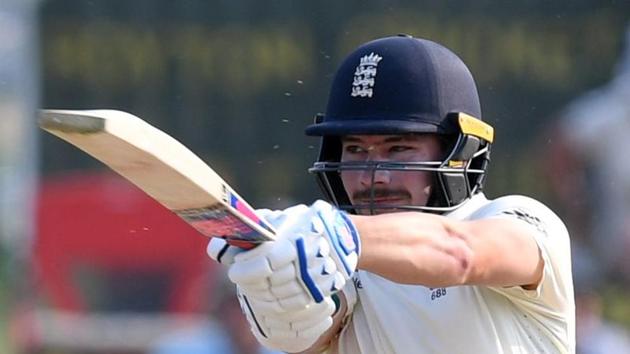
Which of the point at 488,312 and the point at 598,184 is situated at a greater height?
the point at 488,312

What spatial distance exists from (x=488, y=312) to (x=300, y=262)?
32.8 inches

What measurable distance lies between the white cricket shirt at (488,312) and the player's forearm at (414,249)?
0.37 metres

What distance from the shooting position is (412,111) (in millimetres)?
3557

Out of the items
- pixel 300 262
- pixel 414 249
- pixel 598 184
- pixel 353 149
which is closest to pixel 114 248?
pixel 598 184

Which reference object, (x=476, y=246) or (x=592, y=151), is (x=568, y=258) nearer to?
(x=476, y=246)

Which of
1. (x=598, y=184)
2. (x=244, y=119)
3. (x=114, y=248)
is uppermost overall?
(x=244, y=119)

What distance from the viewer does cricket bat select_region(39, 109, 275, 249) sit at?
2.44 meters

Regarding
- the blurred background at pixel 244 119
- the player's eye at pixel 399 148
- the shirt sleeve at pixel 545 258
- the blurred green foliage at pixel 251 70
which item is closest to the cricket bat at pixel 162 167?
the shirt sleeve at pixel 545 258

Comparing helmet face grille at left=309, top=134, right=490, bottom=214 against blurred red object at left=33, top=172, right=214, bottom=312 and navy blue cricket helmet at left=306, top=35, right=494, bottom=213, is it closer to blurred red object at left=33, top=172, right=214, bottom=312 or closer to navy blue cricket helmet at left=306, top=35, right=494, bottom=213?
navy blue cricket helmet at left=306, top=35, right=494, bottom=213

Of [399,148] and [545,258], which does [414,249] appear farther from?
[399,148]

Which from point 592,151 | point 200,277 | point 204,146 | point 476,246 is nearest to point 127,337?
point 200,277

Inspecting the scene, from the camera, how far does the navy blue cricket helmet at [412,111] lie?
3498 mm

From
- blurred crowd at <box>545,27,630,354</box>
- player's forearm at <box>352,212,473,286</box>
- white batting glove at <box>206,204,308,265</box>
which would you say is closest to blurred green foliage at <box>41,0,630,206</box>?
blurred crowd at <box>545,27,630,354</box>

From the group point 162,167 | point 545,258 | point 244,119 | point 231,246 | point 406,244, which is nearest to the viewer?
point 162,167
